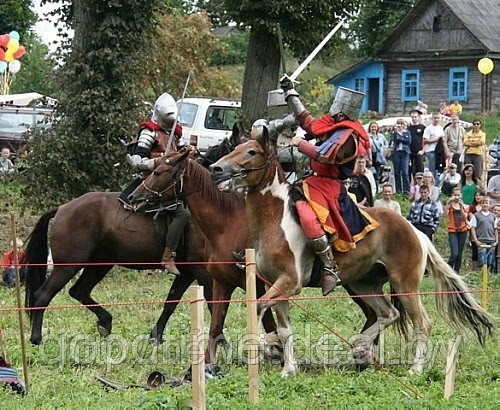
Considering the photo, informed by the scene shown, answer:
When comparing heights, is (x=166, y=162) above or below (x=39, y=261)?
above

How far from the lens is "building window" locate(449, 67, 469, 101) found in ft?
148

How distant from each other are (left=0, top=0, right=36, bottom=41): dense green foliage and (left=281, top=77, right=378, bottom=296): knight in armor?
39.5 metres

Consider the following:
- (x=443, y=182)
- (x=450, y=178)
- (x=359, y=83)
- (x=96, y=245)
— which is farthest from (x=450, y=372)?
(x=359, y=83)

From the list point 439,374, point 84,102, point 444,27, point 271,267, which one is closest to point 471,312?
point 439,374

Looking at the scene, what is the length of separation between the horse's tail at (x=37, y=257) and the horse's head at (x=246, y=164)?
10.3 ft

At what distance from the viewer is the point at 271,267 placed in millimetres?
9820

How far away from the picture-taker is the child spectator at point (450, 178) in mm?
22047

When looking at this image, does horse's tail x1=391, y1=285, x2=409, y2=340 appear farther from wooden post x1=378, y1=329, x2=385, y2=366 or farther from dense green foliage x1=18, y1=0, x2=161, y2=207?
dense green foliage x1=18, y1=0, x2=161, y2=207

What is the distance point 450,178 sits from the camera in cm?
2209

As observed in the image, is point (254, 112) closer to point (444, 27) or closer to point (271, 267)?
point (271, 267)

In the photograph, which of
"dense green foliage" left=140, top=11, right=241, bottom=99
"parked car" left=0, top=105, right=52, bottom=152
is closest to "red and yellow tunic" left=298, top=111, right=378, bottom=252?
"parked car" left=0, top=105, right=52, bottom=152

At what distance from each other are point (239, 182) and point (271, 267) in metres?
0.81

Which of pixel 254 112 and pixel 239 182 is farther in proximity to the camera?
pixel 254 112

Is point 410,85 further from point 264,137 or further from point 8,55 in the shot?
point 264,137
